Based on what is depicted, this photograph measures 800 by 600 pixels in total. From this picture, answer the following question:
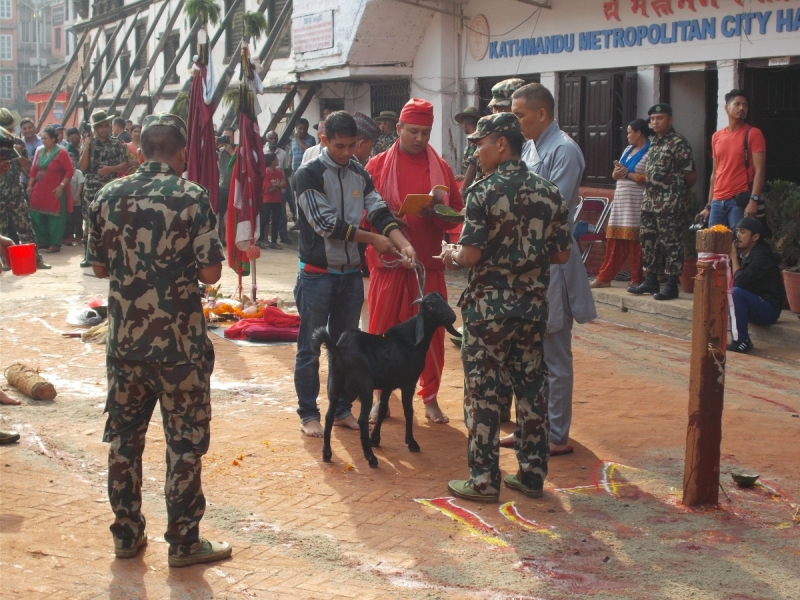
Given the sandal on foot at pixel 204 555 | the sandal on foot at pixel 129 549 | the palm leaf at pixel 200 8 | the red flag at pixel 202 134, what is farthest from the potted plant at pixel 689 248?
the palm leaf at pixel 200 8

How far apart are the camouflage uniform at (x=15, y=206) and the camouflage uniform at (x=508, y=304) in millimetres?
10725

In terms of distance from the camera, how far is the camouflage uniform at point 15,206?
14.2 meters

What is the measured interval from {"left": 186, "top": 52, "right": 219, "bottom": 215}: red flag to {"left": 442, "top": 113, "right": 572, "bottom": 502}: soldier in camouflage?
6.38 metres

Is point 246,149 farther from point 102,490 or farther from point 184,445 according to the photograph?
point 184,445

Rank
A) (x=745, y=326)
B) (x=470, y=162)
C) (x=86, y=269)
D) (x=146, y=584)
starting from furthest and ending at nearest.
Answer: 1. (x=86, y=269)
2. (x=470, y=162)
3. (x=745, y=326)
4. (x=146, y=584)

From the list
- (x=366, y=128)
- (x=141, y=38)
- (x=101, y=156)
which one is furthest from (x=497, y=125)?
(x=141, y=38)

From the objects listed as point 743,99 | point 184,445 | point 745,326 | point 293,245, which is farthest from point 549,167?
point 293,245

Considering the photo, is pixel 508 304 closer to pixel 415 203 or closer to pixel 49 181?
pixel 415 203

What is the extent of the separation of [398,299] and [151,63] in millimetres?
25130

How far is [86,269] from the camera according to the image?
48.1ft

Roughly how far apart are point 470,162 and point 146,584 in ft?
25.8

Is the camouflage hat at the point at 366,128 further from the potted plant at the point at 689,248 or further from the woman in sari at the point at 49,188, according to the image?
the woman in sari at the point at 49,188

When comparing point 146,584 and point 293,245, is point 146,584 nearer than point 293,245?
Yes

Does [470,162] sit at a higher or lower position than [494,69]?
lower
